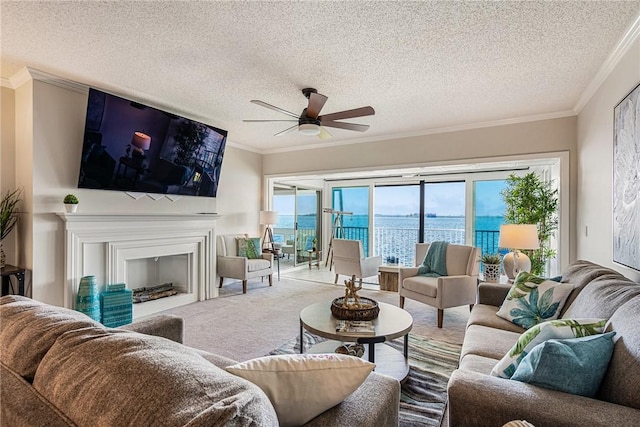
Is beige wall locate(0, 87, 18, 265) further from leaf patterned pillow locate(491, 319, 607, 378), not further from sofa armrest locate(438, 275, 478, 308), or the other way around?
sofa armrest locate(438, 275, 478, 308)

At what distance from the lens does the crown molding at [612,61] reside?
6.79 ft

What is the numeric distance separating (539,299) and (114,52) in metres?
3.64

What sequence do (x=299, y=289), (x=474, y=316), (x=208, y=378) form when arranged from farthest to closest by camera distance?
(x=299, y=289), (x=474, y=316), (x=208, y=378)

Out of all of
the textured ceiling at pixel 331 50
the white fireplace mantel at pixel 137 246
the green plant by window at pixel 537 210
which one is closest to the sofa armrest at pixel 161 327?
the textured ceiling at pixel 331 50

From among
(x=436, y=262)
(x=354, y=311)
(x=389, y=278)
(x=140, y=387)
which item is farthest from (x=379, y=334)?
(x=389, y=278)

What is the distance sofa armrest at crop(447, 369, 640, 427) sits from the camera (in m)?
1.03

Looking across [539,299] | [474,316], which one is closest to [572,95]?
[539,299]

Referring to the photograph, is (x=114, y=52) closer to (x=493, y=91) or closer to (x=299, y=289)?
(x=493, y=91)

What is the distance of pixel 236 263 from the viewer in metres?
4.77

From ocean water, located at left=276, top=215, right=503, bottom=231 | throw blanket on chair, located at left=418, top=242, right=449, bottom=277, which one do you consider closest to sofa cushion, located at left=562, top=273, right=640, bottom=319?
throw blanket on chair, located at left=418, top=242, right=449, bottom=277

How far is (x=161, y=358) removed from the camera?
720 mm

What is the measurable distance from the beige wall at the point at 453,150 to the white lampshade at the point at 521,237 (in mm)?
895

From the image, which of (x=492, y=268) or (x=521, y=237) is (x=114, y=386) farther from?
(x=492, y=268)

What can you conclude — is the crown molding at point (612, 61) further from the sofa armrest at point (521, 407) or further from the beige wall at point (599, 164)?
the sofa armrest at point (521, 407)
